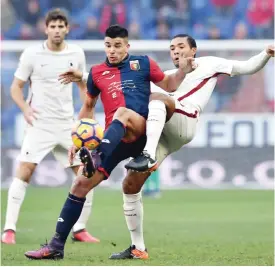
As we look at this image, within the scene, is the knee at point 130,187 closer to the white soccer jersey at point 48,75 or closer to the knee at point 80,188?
the knee at point 80,188

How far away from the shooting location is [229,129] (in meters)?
16.7

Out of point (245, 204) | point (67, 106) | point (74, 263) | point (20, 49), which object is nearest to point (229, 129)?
point (245, 204)

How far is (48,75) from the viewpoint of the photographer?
10.7 metres

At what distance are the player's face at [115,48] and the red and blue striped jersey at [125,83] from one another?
0.21ft

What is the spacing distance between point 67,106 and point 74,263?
3263 millimetres

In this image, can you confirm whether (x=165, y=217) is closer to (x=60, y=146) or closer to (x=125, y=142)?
(x=60, y=146)

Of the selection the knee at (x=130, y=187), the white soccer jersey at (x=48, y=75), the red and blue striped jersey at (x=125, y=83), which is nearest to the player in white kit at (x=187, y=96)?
the red and blue striped jersey at (x=125, y=83)

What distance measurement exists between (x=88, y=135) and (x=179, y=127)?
968 millimetres

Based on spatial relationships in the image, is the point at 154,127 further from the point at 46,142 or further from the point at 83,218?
the point at 46,142

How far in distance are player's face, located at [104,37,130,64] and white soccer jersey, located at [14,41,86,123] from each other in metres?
2.25

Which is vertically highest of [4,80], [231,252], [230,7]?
[230,7]

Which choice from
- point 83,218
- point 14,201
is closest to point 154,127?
point 83,218

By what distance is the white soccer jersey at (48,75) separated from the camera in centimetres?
1066

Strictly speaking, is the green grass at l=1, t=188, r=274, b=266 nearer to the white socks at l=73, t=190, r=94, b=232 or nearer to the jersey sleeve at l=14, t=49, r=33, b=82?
the white socks at l=73, t=190, r=94, b=232
